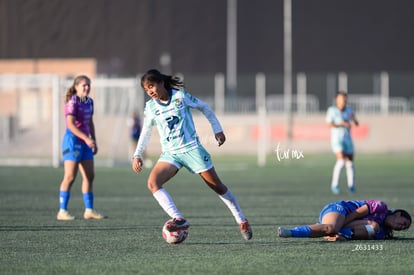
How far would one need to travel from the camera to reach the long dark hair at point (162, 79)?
39.5ft

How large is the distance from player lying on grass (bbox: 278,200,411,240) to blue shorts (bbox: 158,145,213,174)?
1.16m

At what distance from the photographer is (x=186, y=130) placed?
12.3 metres

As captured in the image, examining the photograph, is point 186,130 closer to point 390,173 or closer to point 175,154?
point 175,154

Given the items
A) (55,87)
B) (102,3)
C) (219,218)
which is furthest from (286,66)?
(219,218)

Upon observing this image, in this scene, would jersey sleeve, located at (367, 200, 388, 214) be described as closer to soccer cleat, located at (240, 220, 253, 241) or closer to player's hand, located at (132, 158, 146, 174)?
soccer cleat, located at (240, 220, 253, 241)

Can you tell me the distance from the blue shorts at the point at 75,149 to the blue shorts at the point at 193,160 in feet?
12.4

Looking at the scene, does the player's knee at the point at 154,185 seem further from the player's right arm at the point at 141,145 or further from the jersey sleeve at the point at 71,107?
the jersey sleeve at the point at 71,107

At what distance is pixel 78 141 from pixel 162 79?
4136 mm

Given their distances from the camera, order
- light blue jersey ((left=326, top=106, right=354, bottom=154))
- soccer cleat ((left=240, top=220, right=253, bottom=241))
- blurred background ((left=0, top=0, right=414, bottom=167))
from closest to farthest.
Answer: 1. soccer cleat ((left=240, top=220, right=253, bottom=241))
2. light blue jersey ((left=326, top=106, right=354, bottom=154))
3. blurred background ((left=0, top=0, right=414, bottom=167))

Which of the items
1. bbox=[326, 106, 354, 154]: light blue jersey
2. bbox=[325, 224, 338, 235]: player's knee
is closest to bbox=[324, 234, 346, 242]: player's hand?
bbox=[325, 224, 338, 235]: player's knee

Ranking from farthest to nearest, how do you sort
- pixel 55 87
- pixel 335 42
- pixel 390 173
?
pixel 335 42
pixel 55 87
pixel 390 173

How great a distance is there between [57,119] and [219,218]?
16829 mm

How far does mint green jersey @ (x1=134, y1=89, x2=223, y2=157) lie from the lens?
12.2 metres

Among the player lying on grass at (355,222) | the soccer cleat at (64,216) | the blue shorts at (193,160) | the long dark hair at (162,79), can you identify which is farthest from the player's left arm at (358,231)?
the soccer cleat at (64,216)
